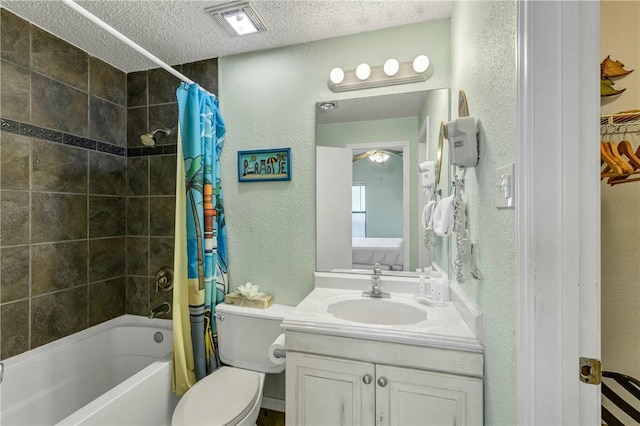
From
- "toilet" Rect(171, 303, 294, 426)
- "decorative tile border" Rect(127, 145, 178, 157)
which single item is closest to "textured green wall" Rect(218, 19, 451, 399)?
"toilet" Rect(171, 303, 294, 426)

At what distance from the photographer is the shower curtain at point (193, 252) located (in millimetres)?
1549

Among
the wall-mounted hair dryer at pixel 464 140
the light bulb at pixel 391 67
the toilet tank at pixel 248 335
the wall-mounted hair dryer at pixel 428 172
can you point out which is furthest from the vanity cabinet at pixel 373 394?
the light bulb at pixel 391 67

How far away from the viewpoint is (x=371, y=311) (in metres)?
1.45

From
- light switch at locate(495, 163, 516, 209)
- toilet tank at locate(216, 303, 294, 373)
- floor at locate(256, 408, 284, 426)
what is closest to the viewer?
light switch at locate(495, 163, 516, 209)

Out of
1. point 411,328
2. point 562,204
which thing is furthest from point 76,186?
point 562,204

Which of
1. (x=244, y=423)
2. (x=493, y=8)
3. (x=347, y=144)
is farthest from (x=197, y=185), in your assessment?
(x=493, y=8)

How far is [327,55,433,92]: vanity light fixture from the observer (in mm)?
1475

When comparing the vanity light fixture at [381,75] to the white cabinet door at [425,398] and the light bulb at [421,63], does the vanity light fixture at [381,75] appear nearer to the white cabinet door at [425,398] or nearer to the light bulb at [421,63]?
the light bulb at [421,63]

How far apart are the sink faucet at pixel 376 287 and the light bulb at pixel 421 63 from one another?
1080 mm

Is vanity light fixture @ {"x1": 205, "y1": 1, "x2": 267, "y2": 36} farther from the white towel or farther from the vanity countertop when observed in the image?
the vanity countertop

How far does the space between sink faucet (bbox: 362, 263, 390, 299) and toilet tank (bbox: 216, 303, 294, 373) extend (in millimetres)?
481

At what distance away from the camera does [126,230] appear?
6.77ft

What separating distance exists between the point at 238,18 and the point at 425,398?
1.99 metres

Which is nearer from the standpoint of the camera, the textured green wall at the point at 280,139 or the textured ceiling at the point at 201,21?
the textured ceiling at the point at 201,21
